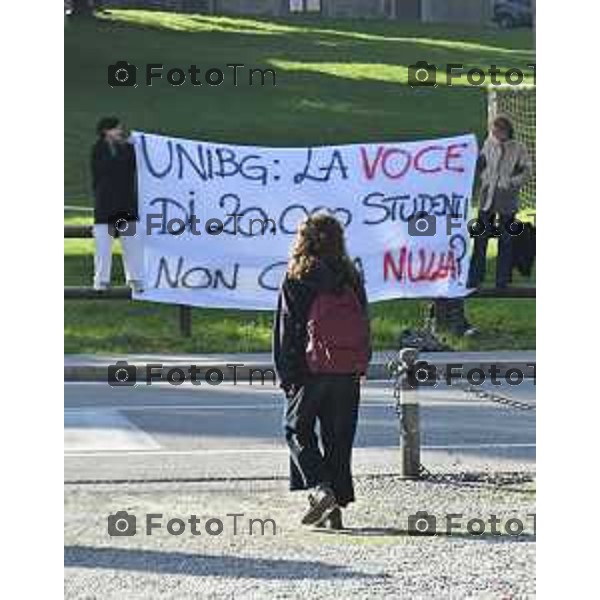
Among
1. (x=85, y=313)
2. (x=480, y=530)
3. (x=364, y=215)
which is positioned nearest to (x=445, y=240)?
(x=364, y=215)

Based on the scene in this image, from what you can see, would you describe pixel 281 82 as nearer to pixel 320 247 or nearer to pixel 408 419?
pixel 408 419

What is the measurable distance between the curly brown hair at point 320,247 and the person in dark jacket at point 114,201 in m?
6.95

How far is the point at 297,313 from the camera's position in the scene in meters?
8.61

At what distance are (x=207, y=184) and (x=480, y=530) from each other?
784 centimetres

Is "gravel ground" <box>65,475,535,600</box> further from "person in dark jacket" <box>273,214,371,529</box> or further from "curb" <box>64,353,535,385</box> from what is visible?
"curb" <box>64,353,535,385</box>

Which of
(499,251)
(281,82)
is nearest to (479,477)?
(499,251)

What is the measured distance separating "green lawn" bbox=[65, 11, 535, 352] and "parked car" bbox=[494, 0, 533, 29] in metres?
2.51

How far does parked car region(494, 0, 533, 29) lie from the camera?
65188 mm

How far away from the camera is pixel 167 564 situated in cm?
790

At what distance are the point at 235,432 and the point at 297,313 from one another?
13.2 feet

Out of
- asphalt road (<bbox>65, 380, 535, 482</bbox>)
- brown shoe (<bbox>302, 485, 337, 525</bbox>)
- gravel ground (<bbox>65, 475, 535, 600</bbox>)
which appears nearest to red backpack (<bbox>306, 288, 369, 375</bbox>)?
brown shoe (<bbox>302, 485, 337, 525</bbox>)
